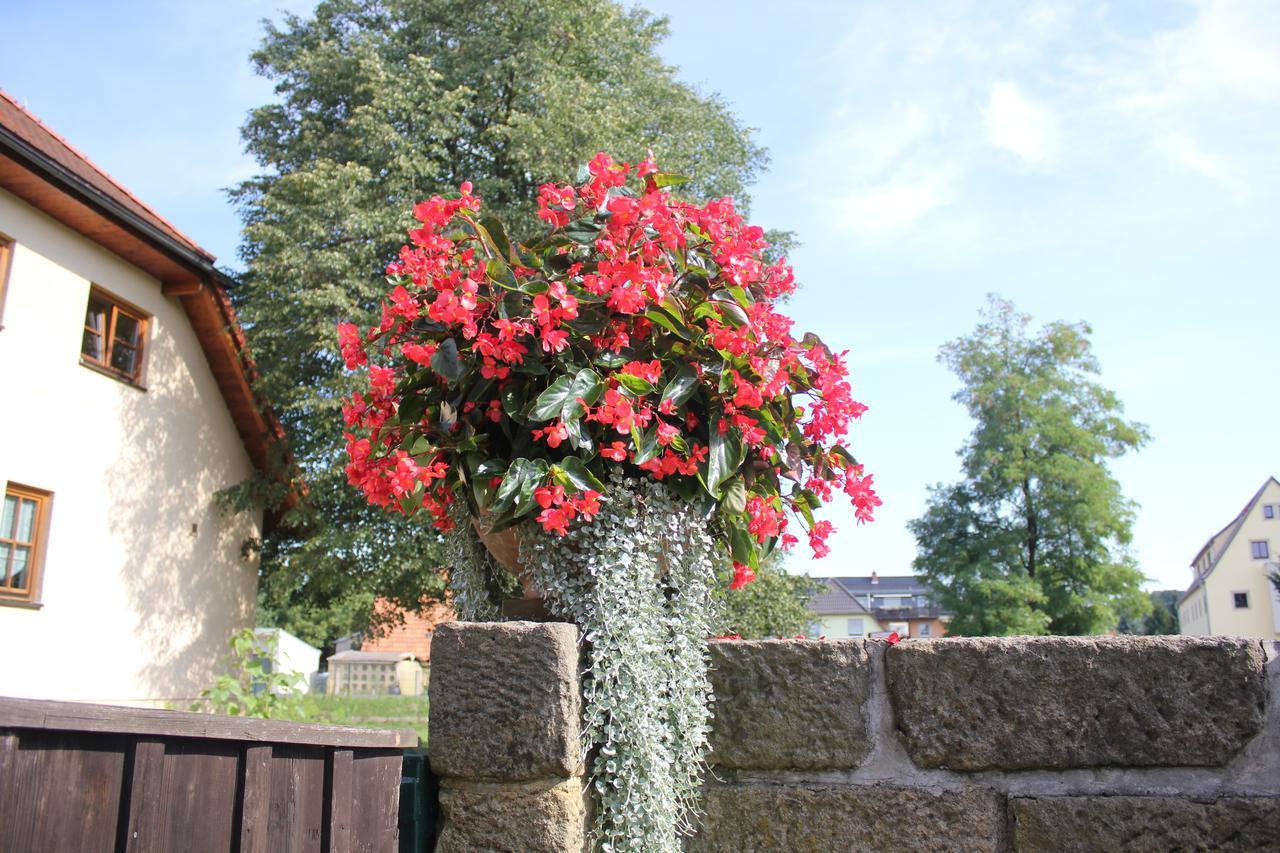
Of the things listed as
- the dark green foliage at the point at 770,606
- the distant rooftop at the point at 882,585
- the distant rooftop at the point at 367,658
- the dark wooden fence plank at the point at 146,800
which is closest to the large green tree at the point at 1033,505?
the dark green foliage at the point at 770,606

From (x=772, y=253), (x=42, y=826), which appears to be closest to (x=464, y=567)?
(x=42, y=826)

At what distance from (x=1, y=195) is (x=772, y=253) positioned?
1102 centimetres

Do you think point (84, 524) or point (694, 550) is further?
point (84, 524)

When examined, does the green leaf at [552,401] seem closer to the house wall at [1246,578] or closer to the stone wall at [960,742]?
the stone wall at [960,742]

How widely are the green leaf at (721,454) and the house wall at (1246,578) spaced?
51972 mm

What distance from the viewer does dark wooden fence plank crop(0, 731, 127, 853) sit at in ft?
3.72

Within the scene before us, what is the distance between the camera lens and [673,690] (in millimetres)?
2068

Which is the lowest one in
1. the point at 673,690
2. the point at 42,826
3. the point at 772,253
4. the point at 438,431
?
the point at 42,826

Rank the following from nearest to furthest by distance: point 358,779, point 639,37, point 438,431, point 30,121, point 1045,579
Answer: point 358,779 → point 438,431 → point 30,121 → point 639,37 → point 1045,579

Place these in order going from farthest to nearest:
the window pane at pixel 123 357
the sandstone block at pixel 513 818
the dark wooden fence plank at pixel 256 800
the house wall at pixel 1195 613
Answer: the house wall at pixel 1195 613
the window pane at pixel 123 357
the sandstone block at pixel 513 818
the dark wooden fence plank at pixel 256 800

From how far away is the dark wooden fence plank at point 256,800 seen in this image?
4.87 ft

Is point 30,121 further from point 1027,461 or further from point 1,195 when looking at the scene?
point 1027,461

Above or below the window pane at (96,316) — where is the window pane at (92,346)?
below

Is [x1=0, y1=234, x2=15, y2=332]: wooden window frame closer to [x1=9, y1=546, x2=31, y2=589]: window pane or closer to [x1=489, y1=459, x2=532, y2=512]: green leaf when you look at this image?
[x1=9, y1=546, x2=31, y2=589]: window pane
